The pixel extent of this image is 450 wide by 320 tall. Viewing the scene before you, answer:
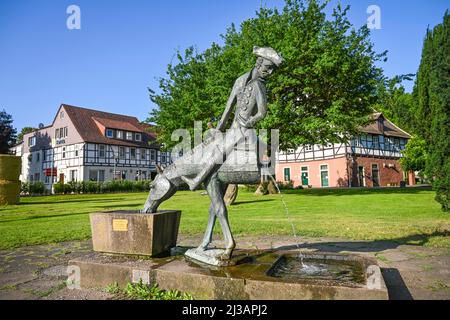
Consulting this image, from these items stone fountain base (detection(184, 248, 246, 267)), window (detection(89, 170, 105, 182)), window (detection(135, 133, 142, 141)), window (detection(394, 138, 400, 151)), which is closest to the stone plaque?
stone fountain base (detection(184, 248, 246, 267))

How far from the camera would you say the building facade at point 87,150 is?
1652 inches

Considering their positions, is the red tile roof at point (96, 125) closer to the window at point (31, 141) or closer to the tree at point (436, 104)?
→ the window at point (31, 141)

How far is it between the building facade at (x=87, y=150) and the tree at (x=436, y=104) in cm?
3514

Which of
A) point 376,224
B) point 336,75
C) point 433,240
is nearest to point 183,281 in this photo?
point 433,240

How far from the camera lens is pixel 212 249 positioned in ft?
13.5

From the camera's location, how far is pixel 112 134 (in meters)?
45.1

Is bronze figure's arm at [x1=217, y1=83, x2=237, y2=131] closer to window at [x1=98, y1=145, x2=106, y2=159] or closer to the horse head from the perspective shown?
the horse head

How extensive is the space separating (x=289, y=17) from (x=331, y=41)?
3449mm

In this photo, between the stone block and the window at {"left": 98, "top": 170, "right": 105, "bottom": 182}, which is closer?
the stone block

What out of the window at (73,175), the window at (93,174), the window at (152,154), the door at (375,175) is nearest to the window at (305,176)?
the door at (375,175)

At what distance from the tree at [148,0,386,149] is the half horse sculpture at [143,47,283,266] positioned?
46.9ft

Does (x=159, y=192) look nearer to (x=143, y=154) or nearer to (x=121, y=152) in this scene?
(x=121, y=152)

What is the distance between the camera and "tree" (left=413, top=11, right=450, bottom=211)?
10.2 m

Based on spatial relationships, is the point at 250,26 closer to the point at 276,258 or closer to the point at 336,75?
the point at 336,75
